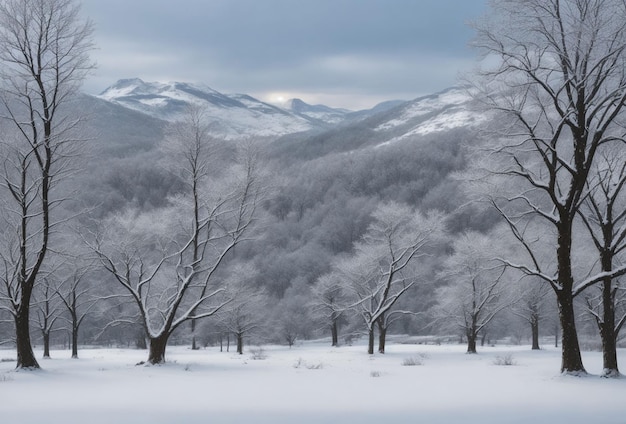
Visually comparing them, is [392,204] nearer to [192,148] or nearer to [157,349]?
[192,148]

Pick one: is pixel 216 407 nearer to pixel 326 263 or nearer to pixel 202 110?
pixel 202 110

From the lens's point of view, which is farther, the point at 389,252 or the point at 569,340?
the point at 389,252

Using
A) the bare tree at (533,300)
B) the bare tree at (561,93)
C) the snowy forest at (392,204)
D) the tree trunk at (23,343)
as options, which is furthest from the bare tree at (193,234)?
the bare tree at (533,300)

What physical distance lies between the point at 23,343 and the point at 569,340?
1675cm

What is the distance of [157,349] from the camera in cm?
2038

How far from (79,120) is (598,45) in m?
15.6

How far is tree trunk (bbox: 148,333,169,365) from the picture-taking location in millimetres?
20172

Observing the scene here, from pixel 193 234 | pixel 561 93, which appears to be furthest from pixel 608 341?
pixel 193 234

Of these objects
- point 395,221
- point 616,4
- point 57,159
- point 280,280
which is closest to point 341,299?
point 395,221

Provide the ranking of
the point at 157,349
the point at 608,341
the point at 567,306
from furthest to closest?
the point at 157,349
the point at 608,341
the point at 567,306

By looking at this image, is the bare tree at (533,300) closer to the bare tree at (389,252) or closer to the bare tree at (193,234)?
the bare tree at (389,252)

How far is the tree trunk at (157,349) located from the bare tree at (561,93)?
1437 centimetres

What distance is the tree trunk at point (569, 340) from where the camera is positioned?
46.0 feet

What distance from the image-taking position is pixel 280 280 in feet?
330
